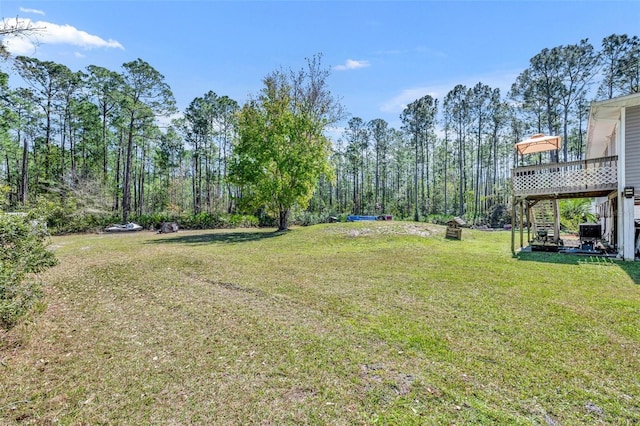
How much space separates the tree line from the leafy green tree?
91mm

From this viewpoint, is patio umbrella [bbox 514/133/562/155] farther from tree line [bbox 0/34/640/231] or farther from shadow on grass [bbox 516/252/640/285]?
tree line [bbox 0/34/640/231]

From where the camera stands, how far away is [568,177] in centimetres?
990

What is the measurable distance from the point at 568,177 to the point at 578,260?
9.32 ft

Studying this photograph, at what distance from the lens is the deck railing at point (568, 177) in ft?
30.5

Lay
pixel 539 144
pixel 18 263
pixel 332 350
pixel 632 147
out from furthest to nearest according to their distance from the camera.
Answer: pixel 539 144 → pixel 632 147 → pixel 18 263 → pixel 332 350

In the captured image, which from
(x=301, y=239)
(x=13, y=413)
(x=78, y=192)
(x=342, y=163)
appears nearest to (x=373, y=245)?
(x=301, y=239)

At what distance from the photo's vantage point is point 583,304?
5082mm

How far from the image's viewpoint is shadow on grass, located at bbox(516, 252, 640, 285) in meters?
7.47

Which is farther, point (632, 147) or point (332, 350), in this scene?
point (632, 147)

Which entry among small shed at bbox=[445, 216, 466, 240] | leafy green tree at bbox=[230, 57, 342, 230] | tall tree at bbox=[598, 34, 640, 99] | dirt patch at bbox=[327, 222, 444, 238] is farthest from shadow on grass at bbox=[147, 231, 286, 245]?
tall tree at bbox=[598, 34, 640, 99]

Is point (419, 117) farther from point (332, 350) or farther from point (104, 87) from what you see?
point (332, 350)

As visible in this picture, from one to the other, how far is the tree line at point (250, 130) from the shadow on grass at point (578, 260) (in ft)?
38.2

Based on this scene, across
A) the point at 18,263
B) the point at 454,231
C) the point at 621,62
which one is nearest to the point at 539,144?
the point at 454,231

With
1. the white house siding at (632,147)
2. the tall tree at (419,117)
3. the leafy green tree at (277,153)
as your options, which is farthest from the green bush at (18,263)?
the tall tree at (419,117)
